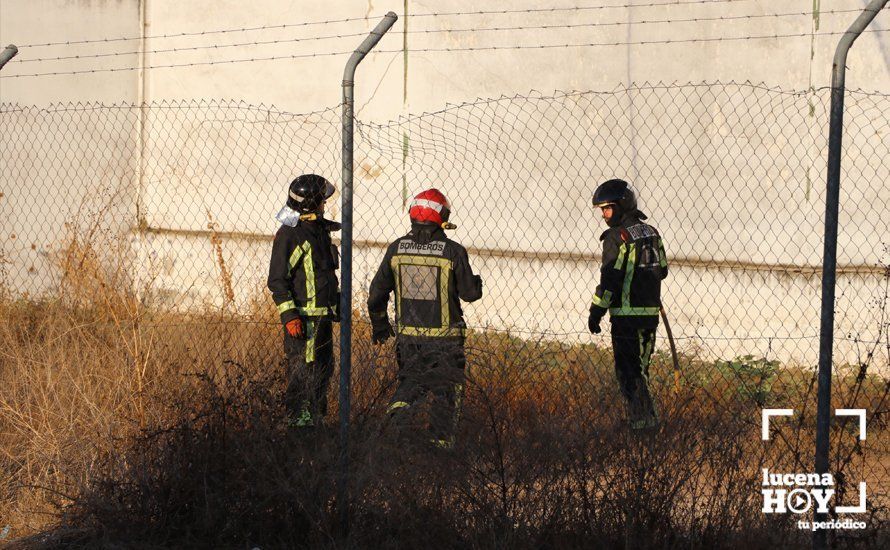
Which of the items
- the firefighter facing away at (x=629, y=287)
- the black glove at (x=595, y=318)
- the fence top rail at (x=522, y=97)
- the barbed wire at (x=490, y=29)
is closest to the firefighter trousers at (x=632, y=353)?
the firefighter facing away at (x=629, y=287)

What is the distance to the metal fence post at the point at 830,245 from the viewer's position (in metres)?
5.03

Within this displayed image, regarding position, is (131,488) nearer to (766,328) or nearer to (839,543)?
(839,543)

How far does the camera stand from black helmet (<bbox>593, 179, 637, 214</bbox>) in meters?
7.77

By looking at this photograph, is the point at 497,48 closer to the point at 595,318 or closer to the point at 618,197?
the point at 618,197

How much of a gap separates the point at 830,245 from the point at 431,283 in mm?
2547

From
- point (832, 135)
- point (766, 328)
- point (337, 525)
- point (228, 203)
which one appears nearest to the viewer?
point (832, 135)

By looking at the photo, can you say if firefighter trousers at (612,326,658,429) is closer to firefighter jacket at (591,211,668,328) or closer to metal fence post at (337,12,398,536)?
firefighter jacket at (591,211,668,328)

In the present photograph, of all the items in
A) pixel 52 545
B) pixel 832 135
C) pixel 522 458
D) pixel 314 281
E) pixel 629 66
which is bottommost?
pixel 52 545

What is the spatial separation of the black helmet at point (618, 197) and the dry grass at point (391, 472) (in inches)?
67.6

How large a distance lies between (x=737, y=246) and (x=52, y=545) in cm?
636

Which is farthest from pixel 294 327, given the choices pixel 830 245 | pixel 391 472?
pixel 830 245

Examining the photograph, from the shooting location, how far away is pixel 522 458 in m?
5.22

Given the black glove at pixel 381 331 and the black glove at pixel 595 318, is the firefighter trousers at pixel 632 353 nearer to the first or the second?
the black glove at pixel 595 318

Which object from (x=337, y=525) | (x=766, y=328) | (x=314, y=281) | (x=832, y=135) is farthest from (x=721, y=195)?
(x=337, y=525)
